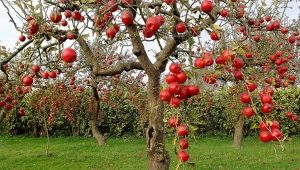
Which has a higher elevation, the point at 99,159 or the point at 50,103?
the point at 50,103

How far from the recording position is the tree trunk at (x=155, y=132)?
15.3 ft

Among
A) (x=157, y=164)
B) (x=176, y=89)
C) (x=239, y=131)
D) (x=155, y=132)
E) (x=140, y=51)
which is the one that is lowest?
(x=157, y=164)

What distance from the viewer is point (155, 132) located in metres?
4.67

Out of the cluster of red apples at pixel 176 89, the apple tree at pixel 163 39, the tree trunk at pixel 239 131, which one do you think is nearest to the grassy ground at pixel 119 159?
the tree trunk at pixel 239 131

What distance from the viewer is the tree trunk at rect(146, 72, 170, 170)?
4656mm

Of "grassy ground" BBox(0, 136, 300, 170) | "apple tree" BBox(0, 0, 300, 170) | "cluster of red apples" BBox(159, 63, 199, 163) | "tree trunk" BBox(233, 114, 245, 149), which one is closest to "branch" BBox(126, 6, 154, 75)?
"apple tree" BBox(0, 0, 300, 170)

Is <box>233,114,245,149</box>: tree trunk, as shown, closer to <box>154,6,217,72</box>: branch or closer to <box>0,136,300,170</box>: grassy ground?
<box>0,136,300,170</box>: grassy ground

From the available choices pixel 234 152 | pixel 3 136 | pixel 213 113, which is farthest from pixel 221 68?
pixel 3 136

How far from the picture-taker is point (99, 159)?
11562 mm

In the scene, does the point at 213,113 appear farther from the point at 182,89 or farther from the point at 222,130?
the point at 182,89

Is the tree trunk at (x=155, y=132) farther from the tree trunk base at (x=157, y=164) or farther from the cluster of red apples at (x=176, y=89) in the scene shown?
the cluster of red apples at (x=176, y=89)

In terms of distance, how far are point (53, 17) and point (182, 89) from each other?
1.71 m

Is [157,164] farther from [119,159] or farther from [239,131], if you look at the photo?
[239,131]

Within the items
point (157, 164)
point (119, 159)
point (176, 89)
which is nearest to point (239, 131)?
point (119, 159)
